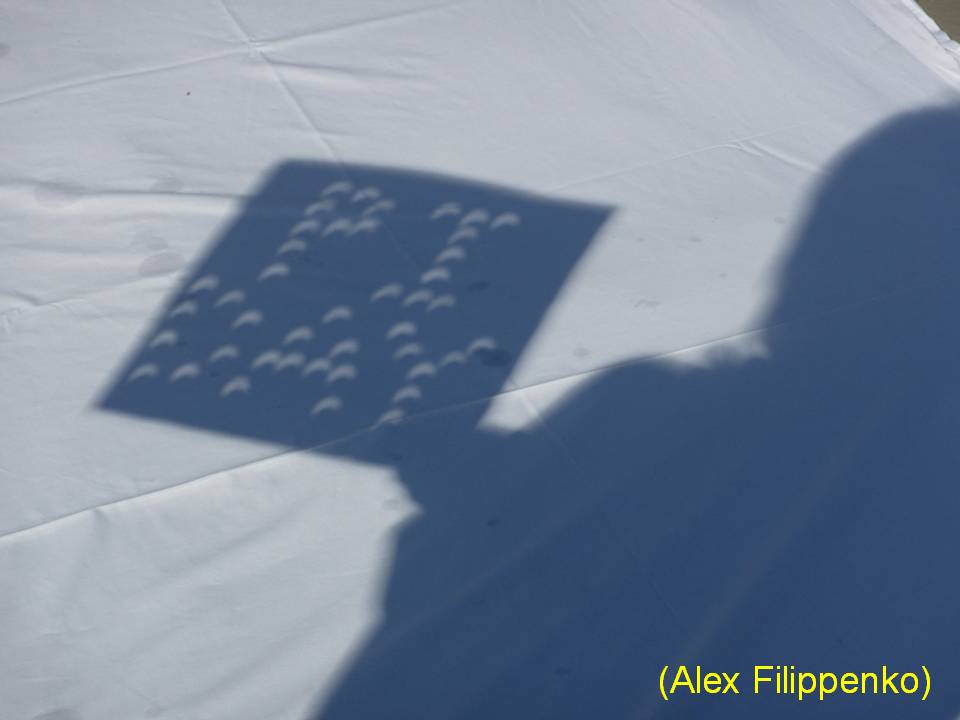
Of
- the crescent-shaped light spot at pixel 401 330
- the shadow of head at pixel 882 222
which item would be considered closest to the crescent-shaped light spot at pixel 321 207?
the crescent-shaped light spot at pixel 401 330

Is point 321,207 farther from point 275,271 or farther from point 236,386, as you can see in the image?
point 236,386

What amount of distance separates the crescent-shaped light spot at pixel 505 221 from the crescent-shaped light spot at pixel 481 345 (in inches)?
12.3

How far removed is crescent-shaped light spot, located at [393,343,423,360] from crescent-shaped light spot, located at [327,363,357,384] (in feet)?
0.26

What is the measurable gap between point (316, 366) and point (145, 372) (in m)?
0.30

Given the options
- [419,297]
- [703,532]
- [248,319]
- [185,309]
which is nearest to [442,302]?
[419,297]

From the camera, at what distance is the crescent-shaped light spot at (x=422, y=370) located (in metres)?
2.11

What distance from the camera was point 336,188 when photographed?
97.3 inches

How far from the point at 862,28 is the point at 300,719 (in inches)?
84.2

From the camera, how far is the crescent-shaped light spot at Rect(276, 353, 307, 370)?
214cm

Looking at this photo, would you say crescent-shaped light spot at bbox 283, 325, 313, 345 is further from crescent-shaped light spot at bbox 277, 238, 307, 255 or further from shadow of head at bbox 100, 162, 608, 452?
crescent-shaped light spot at bbox 277, 238, 307, 255

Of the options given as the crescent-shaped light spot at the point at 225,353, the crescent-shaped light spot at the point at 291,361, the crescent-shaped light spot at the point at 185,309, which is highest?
the crescent-shaped light spot at the point at 291,361

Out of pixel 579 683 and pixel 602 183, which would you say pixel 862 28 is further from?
pixel 579 683

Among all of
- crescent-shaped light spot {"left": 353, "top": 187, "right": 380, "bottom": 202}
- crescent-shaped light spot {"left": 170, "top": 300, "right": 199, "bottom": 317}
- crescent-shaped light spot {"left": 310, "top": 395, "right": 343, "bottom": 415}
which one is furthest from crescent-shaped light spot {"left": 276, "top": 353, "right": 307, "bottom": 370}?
crescent-shaped light spot {"left": 353, "top": 187, "right": 380, "bottom": 202}

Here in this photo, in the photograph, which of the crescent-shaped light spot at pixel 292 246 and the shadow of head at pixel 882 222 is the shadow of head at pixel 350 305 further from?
the shadow of head at pixel 882 222
